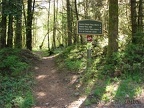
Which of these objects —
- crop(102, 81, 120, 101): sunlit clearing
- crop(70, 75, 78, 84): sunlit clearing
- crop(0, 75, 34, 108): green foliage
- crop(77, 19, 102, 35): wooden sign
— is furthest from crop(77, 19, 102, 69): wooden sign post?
crop(0, 75, 34, 108): green foliage

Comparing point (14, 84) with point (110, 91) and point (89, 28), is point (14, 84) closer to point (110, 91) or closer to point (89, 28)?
point (110, 91)

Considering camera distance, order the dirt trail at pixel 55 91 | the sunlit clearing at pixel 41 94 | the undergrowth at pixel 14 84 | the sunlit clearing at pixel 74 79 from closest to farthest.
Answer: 1. the undergrowth at pixel 14 84
2. the dirt trail at pixel 55 91
3. the sunlit clearing at pixel 41 94
4. the sunlit clearing at pixel 74 79

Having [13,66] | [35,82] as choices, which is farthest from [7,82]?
[13,66]

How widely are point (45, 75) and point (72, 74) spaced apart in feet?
4.77

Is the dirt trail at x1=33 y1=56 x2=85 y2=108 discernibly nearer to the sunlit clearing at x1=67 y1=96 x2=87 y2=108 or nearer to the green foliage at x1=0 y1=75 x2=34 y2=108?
the sunlit clearing at x1=67 y1=96 x2=87 y2=108

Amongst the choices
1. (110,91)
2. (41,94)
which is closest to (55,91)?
(41,94)

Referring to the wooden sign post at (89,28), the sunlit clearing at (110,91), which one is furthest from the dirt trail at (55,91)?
the wooden sign post at (89,28)

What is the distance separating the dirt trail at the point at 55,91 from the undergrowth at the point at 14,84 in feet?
1.13

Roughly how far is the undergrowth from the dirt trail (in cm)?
34

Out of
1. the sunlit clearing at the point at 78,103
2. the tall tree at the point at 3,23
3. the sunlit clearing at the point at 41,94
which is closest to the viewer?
the sunlit clearing at the point at 78,103

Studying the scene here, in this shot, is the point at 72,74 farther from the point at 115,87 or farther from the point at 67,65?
the point at 115,87

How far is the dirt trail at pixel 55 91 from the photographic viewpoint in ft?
27.3

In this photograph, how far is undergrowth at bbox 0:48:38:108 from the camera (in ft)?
26.8

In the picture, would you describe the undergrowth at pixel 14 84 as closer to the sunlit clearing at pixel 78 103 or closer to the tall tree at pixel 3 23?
the sunlit clearing at pixel 78 103
